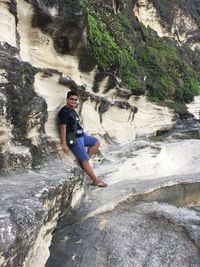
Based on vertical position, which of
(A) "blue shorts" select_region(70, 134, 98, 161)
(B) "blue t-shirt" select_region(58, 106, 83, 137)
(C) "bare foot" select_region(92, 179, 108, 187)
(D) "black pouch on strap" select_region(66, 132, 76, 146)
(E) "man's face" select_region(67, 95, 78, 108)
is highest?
(E) "man's face" select_region(67, 95, 78, 108)

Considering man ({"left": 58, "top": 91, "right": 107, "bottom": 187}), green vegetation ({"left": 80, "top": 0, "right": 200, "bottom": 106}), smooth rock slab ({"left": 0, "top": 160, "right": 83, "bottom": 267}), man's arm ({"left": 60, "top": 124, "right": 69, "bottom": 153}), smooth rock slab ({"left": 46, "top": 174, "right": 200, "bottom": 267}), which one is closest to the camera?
smooth rock slab ({"left": 0, "top": 160, "right": 83, "bottom": 267})

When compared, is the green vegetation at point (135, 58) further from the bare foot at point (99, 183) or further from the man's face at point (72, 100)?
the bare foot at point (99, 183)

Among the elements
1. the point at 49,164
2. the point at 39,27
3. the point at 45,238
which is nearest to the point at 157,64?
the point at 39,27

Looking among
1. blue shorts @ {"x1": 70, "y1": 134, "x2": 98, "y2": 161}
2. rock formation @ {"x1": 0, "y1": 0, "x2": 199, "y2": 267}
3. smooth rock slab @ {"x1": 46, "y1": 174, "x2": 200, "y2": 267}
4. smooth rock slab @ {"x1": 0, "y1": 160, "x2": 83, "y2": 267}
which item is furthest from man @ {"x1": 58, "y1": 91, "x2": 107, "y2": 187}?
smooth rock slab @ {"x1": 0, "y1": 160, "x2": 83, "y2": 267}

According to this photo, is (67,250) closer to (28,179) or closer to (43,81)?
(28,179)

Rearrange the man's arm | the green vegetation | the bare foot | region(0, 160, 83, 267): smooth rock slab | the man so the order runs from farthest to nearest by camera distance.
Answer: the green vegetation
the bare foot
the man
the man's arm
region(0, 160, 83, 267): smooth rock slab

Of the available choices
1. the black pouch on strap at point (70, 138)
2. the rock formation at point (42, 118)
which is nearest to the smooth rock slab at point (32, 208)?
the rock formation at point (42, 118)

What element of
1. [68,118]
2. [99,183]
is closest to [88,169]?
[99,183]

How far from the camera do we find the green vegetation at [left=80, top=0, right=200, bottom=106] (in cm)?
1552

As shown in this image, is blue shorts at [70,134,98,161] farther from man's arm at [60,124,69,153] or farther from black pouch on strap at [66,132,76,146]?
man's arm at [60,124,69,153]

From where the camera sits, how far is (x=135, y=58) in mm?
22953

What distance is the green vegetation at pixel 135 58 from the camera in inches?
611

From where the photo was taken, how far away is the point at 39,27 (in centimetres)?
1011

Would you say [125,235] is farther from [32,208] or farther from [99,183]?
[99,183]
